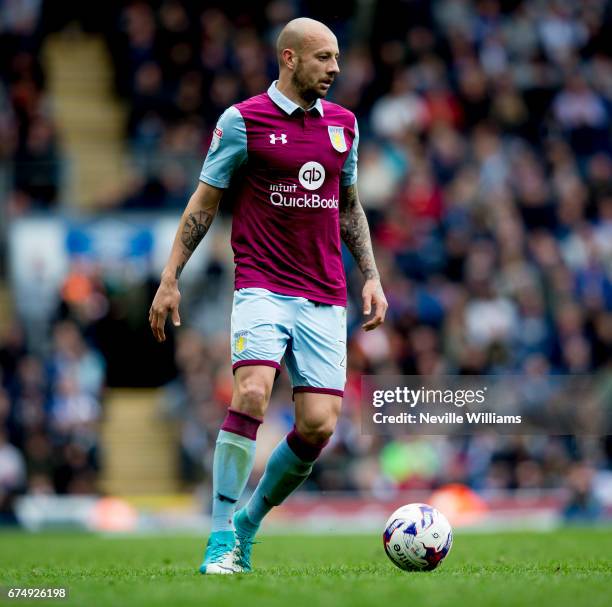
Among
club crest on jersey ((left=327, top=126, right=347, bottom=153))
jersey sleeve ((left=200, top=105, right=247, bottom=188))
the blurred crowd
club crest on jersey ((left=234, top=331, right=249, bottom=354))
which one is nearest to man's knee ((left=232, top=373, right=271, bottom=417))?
club crest on jersey ((left=234, top=331, right=249, bottom=354))

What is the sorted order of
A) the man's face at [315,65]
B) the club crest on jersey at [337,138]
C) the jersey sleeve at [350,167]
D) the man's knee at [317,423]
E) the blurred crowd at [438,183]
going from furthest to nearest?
the blurred crowd at [438,183] < the jersey sleeve at [350,167] < the club crest on jersey at [337,138] < the man's face at [315,65] < the man's knee at [317,423]

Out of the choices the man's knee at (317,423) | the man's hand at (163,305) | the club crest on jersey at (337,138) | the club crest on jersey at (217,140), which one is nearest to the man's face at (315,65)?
the club crest on jersey at (337,138)

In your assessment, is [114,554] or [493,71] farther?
[493,71]

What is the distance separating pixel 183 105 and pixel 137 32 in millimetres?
1652

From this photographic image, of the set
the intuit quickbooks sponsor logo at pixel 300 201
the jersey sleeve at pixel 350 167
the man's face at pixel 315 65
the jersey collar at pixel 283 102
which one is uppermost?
the man's face at pixel 315 65

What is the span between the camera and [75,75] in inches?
915

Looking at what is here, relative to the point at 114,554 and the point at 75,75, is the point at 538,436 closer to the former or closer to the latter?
the point at 114,554

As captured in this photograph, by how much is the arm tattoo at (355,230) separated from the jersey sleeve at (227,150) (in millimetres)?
826

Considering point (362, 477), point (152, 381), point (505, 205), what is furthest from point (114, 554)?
point (505, 205)

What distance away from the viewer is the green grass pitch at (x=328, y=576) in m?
5.67

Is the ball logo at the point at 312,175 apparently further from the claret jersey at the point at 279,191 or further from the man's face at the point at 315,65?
the man's face at the point at 315,65

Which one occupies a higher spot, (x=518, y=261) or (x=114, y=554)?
(x=518, y=261)

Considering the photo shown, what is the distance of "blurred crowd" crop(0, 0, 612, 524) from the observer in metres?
17.0

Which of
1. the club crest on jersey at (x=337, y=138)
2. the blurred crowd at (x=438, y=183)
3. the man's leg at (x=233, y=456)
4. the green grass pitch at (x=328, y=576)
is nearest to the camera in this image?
the green grass pitch at (x=328, y=576)
